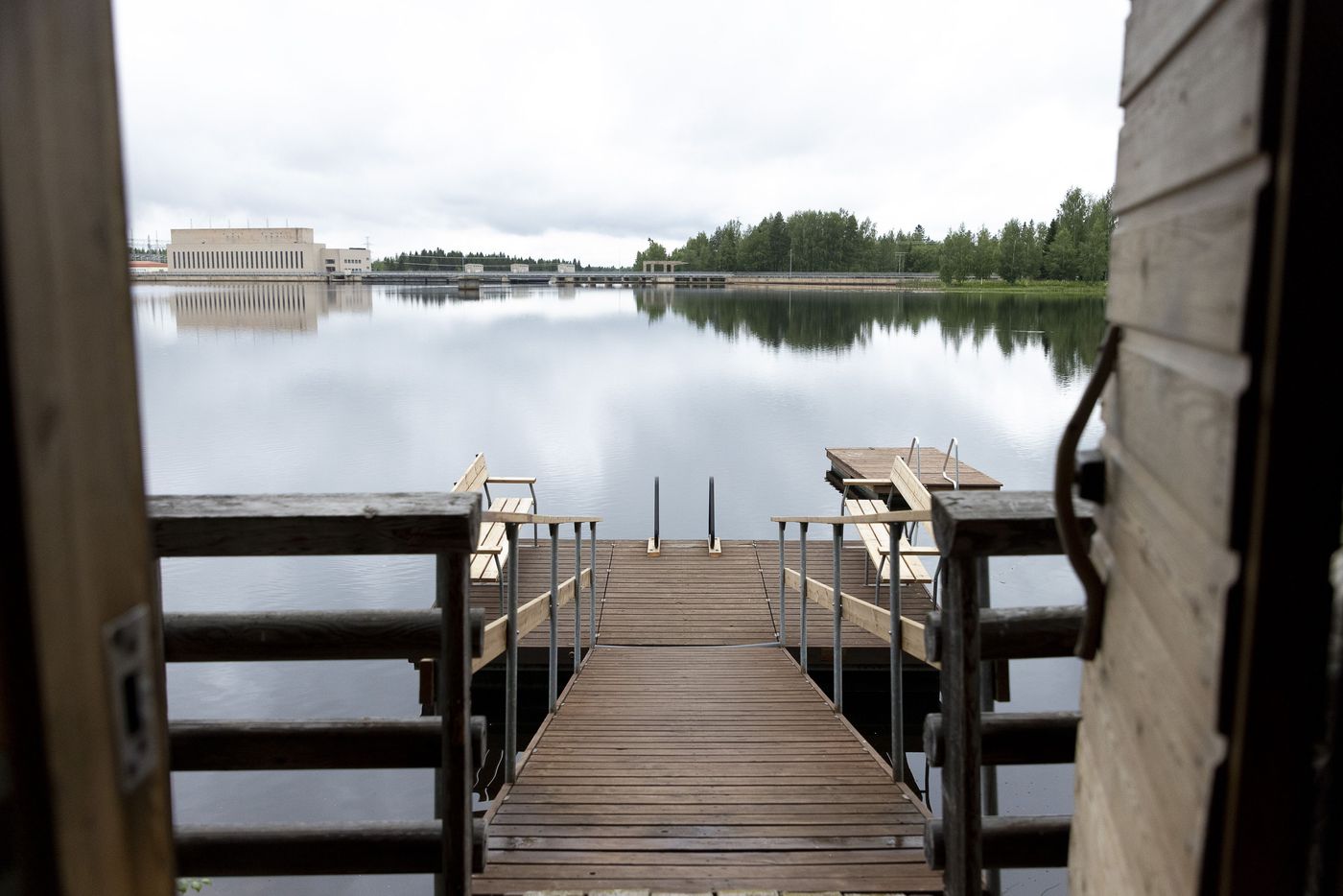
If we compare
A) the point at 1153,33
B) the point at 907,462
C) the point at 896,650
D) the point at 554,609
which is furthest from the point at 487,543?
the point at 907,462

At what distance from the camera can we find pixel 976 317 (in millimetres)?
71938

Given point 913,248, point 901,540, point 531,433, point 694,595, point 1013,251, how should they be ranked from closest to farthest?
1. point 901,540
2. point 694,595
3. point 531,433
4. point 1013,251
5. point 913,248

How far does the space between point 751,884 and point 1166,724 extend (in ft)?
7.40

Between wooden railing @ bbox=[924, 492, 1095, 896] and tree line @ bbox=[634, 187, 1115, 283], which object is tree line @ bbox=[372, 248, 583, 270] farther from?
wooden railing @ bbox=[924, 492, 1095, 896]

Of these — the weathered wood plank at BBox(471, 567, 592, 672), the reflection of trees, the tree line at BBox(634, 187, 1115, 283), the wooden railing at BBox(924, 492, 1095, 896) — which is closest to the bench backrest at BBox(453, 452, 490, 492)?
the weathered wood plank at BBox(471, 567, 592, 672)

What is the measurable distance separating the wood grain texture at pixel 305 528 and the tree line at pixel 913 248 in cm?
8975

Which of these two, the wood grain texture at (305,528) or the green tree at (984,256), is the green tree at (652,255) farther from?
the wood grain texture at (305,528)

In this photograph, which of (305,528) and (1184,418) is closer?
(1184,418)

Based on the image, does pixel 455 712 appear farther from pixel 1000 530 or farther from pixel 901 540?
pixel 901 540

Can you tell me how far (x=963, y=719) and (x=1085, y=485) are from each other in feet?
2.66

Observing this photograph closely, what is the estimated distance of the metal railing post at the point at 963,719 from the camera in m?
2.25

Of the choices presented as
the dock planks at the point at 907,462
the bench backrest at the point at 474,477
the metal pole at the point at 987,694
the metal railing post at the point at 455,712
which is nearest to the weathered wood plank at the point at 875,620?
the metal pole at the point at 987,694

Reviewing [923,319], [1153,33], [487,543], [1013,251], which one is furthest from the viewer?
[1013,251]

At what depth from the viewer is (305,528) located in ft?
7.39
